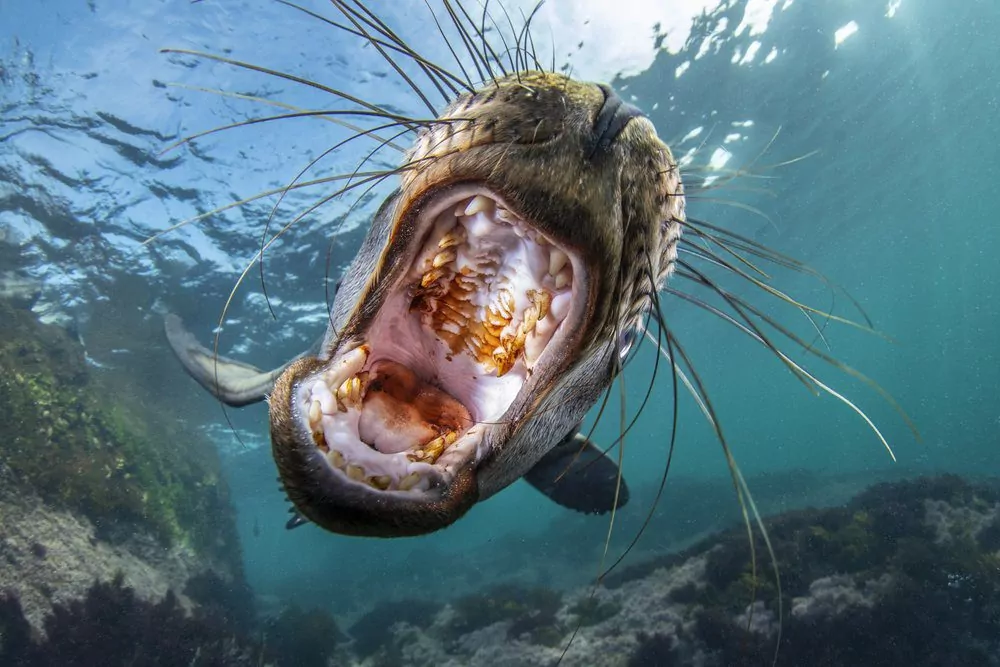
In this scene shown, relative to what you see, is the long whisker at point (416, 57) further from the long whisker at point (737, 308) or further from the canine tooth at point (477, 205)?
the long whisker at point (737, 308)

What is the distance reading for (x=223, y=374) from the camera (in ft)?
24.9

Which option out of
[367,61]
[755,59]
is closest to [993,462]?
[755,59]

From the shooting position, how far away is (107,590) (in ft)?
34.4

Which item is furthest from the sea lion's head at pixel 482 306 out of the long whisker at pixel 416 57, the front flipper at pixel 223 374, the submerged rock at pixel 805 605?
the submerged rock at pixel 805 605

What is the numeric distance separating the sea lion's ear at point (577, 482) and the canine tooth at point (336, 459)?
4.39m

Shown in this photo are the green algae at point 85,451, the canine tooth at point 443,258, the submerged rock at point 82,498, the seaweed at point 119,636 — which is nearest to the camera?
the canine tooth at point 443,258

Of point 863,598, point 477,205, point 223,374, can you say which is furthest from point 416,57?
point 863,598

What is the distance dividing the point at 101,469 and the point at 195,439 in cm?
1057

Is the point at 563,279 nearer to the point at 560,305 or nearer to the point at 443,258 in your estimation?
the point at 560,305

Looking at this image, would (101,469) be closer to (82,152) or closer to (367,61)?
(82,152)

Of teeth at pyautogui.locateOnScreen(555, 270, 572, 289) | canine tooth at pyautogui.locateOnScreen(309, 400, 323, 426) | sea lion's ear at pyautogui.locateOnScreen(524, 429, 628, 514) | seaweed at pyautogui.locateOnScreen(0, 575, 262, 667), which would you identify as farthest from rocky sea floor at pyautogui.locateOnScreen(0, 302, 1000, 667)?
canine tooth at pyautogui.locateOnScreen(309, 400, 323, 426)

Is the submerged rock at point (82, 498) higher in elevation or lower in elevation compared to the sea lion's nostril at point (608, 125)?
lower

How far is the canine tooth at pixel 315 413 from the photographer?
1.90 metres

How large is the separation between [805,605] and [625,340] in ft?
34.9
